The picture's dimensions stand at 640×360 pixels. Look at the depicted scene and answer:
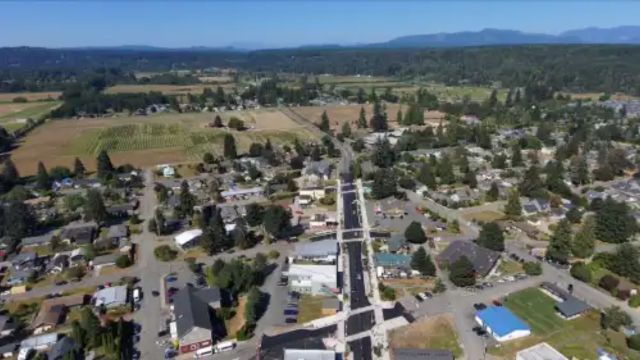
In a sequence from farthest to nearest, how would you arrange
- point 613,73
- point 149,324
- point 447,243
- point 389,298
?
point 613,73
point 447,243
point 389,298
point 149,324

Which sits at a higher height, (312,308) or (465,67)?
(465,67)

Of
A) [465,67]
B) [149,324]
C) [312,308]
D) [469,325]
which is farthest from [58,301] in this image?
[465,67]

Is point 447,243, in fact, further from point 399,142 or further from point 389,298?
point 399,142

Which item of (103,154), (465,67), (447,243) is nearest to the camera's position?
(447,243)

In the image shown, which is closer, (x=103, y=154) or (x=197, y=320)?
(x=197, y=320)

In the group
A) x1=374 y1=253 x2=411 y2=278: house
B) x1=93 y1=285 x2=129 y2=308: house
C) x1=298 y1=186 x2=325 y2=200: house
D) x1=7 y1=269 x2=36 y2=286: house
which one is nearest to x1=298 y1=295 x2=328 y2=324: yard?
x1=374 y1=253 x2=411 y2=278: house

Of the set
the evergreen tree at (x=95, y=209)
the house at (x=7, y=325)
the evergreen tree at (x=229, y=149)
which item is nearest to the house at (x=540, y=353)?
the house at (x=7, y=325)

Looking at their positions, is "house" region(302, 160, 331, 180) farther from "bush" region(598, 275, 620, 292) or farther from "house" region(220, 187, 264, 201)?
"bush" region(598, 275, 620, 292)
